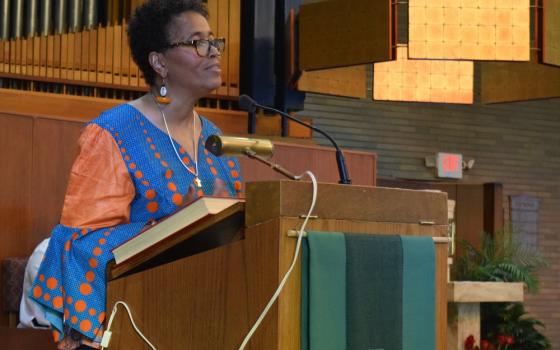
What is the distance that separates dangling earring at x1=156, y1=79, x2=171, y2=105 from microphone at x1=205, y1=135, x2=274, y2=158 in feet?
2.43

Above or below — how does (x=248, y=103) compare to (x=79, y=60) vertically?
below

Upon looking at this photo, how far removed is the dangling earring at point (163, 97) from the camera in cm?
258

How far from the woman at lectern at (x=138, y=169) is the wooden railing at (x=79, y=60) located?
318cm

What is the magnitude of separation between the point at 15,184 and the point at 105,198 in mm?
2130

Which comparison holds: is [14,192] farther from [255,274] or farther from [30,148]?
[255,274]

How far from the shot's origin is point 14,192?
4.23m

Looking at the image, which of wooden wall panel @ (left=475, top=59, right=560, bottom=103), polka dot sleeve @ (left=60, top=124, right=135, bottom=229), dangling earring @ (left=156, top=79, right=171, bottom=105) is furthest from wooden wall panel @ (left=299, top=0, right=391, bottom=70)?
polka dot sleeve @ (left=60, top=124, right=135, bottom=229)

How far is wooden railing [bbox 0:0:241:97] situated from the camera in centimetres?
575

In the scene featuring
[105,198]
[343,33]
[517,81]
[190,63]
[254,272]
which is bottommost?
[254,272]

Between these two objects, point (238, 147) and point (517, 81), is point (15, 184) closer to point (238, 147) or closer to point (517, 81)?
point (238, 147)

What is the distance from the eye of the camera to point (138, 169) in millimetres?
2346

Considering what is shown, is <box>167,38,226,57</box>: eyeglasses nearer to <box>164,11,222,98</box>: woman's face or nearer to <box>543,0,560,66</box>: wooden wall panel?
<box>164,11,222,98</box>: woman's face

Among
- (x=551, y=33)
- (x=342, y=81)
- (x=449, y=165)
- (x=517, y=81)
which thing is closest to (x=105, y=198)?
(x=551, y=33)

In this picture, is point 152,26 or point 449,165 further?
point 449,165
